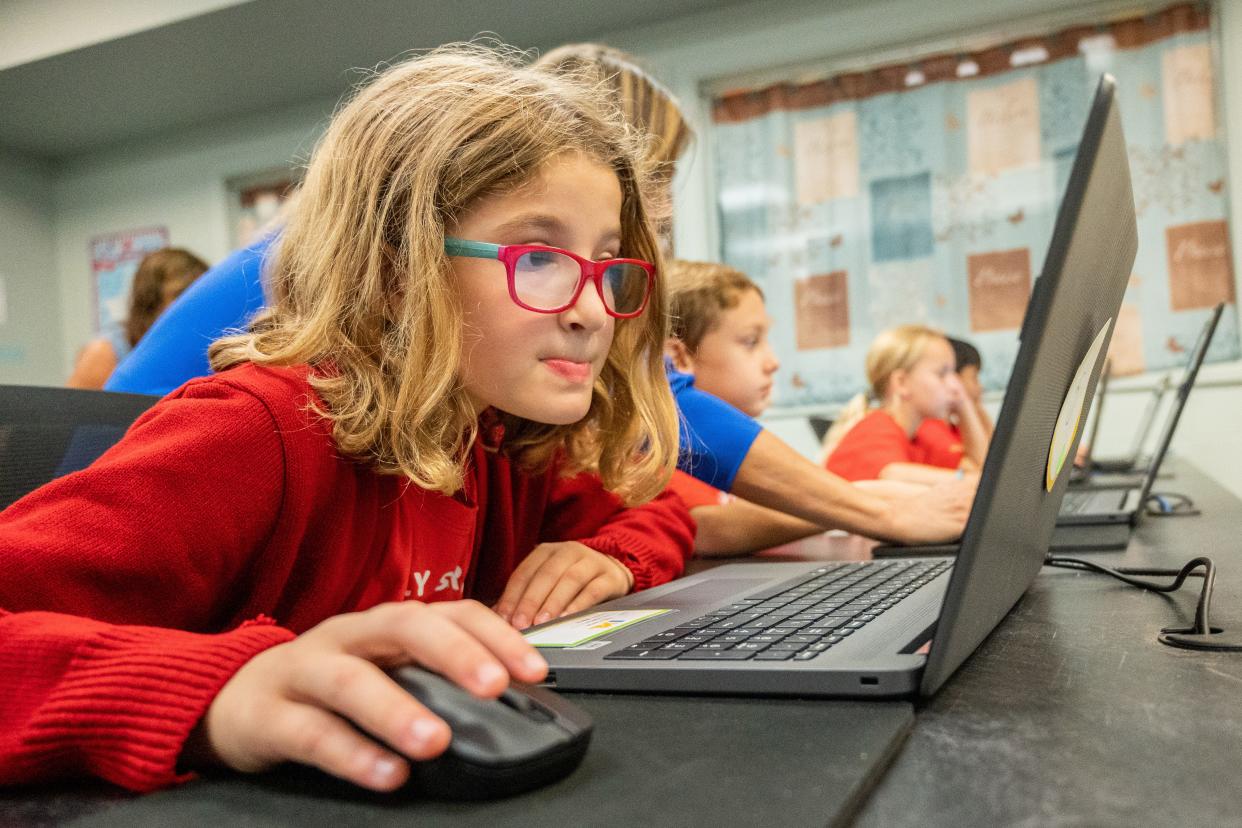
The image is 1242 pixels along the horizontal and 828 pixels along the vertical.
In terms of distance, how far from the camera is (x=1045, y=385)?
0.40 metres

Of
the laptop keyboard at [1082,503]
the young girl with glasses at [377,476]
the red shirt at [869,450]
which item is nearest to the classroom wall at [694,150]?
the red shirt at [869,450]

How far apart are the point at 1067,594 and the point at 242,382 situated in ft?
1.86

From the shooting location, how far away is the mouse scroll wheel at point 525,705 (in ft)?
1.12

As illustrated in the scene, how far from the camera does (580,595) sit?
29.3 inches

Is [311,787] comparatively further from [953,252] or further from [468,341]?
[953,252]

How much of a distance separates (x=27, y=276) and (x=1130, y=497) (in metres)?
4.88

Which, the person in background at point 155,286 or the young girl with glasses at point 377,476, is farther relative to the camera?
the person in background at point 155,286

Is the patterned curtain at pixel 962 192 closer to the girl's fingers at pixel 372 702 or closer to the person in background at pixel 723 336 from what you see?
the person in background at pixel 723 336

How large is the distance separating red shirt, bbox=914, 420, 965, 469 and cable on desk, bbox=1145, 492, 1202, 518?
107 cm

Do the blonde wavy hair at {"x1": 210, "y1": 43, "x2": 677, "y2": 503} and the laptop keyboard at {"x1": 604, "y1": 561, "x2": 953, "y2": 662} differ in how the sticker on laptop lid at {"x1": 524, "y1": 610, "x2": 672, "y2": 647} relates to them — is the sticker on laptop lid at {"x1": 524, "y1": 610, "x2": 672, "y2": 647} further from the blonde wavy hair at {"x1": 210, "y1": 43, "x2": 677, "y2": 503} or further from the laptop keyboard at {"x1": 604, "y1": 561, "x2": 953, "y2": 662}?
the blonde wavy hair at {"x1": 210, "y1": 43, "x2": 677, "y2": 503}

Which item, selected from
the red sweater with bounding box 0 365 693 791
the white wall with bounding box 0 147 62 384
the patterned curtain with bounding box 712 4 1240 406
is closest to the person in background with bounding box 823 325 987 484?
the patterned curtain with bounding box 712 4 1240 406

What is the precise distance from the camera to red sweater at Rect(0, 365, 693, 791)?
382 mm

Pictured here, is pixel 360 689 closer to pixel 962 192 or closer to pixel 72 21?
pixel 962 192

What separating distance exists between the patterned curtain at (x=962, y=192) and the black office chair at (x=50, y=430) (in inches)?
110
